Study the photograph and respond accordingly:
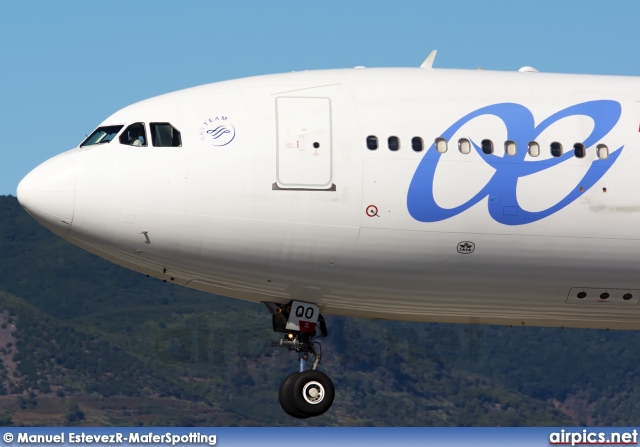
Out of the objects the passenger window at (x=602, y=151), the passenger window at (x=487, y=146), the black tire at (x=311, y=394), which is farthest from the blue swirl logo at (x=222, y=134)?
the passenger window at (x=602, y=151)

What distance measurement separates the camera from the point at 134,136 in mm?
39375

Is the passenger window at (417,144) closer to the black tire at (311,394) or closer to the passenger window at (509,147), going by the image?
the passenger window at (509,147)

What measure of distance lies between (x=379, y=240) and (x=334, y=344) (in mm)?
101741

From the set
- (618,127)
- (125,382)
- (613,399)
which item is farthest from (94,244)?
(613,399)

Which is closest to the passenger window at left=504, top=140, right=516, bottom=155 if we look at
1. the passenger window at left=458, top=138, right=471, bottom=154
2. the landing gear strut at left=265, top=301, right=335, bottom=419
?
the passenger window at left=458, top=138, right=471, bottom=154

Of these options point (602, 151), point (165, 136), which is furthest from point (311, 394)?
point (602, 151)

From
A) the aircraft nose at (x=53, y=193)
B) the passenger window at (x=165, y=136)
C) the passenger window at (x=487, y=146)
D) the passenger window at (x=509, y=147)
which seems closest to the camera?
the aircraft nose at (x=53, y=193)

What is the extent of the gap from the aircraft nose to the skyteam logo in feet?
28.0

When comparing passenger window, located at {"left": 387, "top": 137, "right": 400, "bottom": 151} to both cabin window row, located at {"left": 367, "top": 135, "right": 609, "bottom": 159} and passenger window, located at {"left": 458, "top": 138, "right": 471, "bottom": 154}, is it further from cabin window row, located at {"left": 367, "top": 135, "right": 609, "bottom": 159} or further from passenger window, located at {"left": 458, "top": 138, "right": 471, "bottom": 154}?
passenger window, located at {"left": 458, "top": 138, "right": 471, "bottom": 154}

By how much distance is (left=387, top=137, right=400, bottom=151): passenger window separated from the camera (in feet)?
129

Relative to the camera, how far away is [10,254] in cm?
18588

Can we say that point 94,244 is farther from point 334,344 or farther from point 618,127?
point 334,344

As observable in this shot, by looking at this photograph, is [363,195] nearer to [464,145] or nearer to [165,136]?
[464,145]

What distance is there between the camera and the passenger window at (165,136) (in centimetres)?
3897
